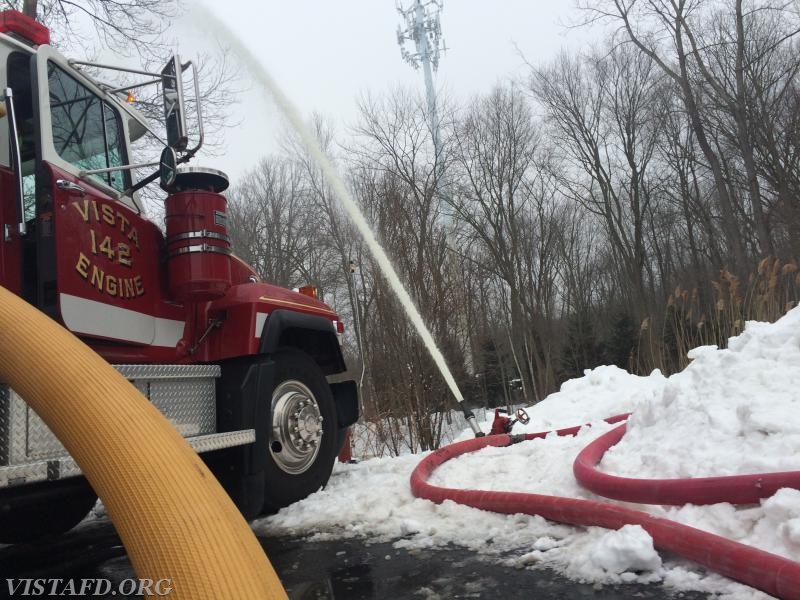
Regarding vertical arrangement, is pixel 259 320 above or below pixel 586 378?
above

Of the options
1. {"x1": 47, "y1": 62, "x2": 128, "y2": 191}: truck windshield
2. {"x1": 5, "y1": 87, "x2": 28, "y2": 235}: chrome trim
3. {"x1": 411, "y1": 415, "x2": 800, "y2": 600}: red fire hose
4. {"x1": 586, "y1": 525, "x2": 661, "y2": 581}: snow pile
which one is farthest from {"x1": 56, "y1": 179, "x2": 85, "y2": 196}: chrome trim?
{"x1": 586, "y1": 525, "x2": 661, "y2": 581}: snow pile

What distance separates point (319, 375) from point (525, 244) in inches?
820

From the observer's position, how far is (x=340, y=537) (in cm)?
392

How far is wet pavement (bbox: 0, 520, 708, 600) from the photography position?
2.62 metres

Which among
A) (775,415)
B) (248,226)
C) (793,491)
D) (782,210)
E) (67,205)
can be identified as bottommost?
(793,491)

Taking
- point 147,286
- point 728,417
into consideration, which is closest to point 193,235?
point 147,286

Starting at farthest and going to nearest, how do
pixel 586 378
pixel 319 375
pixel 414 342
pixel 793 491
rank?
pixel 414 342 < pixel 586 378 < pixel 319 375 < pixel 793 491

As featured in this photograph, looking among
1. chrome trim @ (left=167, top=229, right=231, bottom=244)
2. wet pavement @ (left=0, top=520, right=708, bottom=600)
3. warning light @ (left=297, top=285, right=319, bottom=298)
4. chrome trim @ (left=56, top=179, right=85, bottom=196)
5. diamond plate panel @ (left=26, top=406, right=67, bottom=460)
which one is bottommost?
wet pavement @ (left=0, top=520, right=708, bottom=600)

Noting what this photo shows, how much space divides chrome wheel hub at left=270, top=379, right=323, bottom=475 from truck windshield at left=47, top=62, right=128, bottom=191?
1989 mm

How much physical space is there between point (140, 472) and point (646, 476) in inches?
119

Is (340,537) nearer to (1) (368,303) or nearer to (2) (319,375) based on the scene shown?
(2) (319,375)

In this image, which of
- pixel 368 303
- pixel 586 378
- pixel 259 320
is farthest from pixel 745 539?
pixel 368 303

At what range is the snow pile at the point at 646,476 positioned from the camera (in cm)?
264

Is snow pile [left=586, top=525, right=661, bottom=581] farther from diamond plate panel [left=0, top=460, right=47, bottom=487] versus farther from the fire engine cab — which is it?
diamond plate panel [left=0, top=460, right=47, bottom=487]
